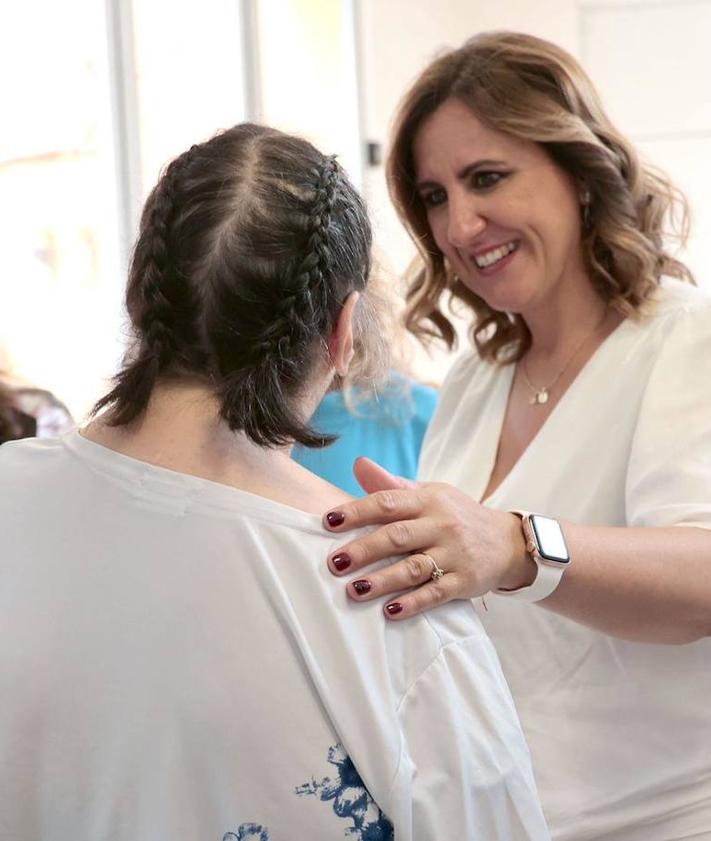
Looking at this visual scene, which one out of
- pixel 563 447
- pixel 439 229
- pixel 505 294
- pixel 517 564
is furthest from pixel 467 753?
pixel 439 229

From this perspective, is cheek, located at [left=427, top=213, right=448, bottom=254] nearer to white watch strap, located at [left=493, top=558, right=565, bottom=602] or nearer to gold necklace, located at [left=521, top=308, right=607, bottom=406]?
gold necklace, located at [left=521, top=308, right=607, bottom=406]

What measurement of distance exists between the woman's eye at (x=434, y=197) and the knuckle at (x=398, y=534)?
3.24 feet

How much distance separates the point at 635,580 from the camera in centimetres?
159

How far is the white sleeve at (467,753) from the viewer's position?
1188 millimetres

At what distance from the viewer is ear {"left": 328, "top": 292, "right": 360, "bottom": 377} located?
1.28 m

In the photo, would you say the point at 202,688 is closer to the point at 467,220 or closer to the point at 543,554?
Answer: the point at 543,554

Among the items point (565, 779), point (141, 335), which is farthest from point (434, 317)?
point (141, 335)

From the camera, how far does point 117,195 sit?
328cm

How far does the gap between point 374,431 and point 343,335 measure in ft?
5.49

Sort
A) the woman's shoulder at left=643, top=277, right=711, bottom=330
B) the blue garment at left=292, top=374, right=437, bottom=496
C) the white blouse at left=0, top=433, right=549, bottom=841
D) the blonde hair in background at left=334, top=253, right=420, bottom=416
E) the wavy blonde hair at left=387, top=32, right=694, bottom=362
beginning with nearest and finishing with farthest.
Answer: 1. the white blouse at left=0, top=433, right=549, bottom=841
2. the blonde hair in background at left=334, top=253, right=420, bottom=416
3. the woman's shoulder at left=643, top=277, right=711, bottom=330
4. the wavy blonde hair at left=387, top=32, right=694, bottom=362
5. the blue garment at left=292, top=374, right=437, bottom=496

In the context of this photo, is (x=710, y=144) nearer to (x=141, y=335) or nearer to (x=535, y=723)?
(x=535, y=723)

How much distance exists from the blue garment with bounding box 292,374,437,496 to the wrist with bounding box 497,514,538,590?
128 cm

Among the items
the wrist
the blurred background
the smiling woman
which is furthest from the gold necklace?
the wrist

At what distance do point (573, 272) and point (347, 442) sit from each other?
930mm
